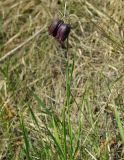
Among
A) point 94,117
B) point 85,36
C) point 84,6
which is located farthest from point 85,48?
point 94,117

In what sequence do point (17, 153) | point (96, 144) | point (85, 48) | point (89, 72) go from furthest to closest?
point (85, 48) < point (89, 72) < point (17, 153) < point (96, 144)

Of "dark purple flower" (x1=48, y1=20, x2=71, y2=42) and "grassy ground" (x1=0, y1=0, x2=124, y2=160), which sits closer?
"dark purple flower" (x1=48, y1=20, x2=71, y2=42)

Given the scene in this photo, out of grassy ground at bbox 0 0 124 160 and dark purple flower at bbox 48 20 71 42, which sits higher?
dark purple flower at bbox 48 20 71 42

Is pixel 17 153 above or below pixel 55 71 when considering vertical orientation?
below

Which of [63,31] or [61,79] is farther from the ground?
[63,31]

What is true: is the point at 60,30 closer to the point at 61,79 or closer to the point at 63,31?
the point at 63,31

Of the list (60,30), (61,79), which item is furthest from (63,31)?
(61,79)

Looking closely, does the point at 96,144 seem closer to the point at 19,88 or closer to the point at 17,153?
the point at 17,153

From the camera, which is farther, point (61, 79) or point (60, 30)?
point (61, 79)
